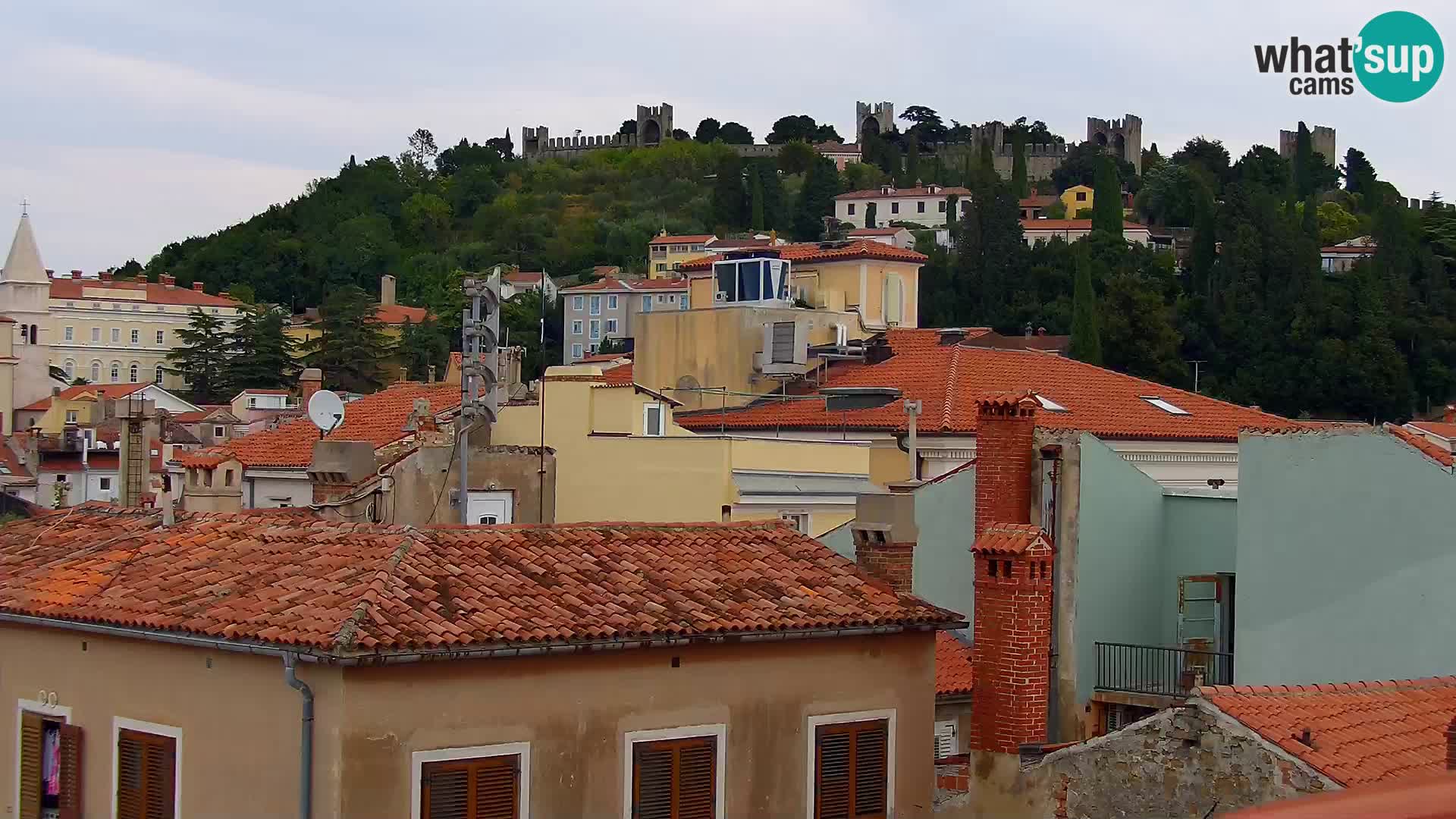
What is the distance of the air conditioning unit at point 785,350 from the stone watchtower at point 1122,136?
130 m

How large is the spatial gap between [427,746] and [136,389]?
3343 inches

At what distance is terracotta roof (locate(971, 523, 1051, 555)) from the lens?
13.2 m

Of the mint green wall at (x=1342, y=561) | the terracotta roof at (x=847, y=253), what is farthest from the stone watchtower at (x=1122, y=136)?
the mint green wall at (x=1342, y=561)

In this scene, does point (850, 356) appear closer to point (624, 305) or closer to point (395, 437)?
point (395, 437)

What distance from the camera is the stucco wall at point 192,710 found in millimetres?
11227

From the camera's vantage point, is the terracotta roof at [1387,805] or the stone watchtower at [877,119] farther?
the stone watchtower at [877,119]

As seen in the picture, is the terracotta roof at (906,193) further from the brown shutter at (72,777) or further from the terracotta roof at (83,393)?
the brown shutter at (72,777)

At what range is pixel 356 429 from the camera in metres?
30.0

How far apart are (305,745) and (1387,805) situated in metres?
7.86

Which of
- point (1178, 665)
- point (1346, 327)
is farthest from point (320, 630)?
point (1346, 327)

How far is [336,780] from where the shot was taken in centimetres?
1102

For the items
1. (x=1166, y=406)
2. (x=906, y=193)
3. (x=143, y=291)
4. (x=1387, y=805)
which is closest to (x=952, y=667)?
(x=1387, y=805)

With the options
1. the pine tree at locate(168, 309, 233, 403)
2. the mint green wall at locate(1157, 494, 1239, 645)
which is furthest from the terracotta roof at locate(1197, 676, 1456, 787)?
the pine tree at locate(168, 309, 233, 403)

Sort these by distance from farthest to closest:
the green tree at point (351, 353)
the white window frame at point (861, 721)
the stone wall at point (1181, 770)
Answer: the green tree at point (351, 353), the white window frame at point (861, 721), the stone wall at point (1181, 770)
